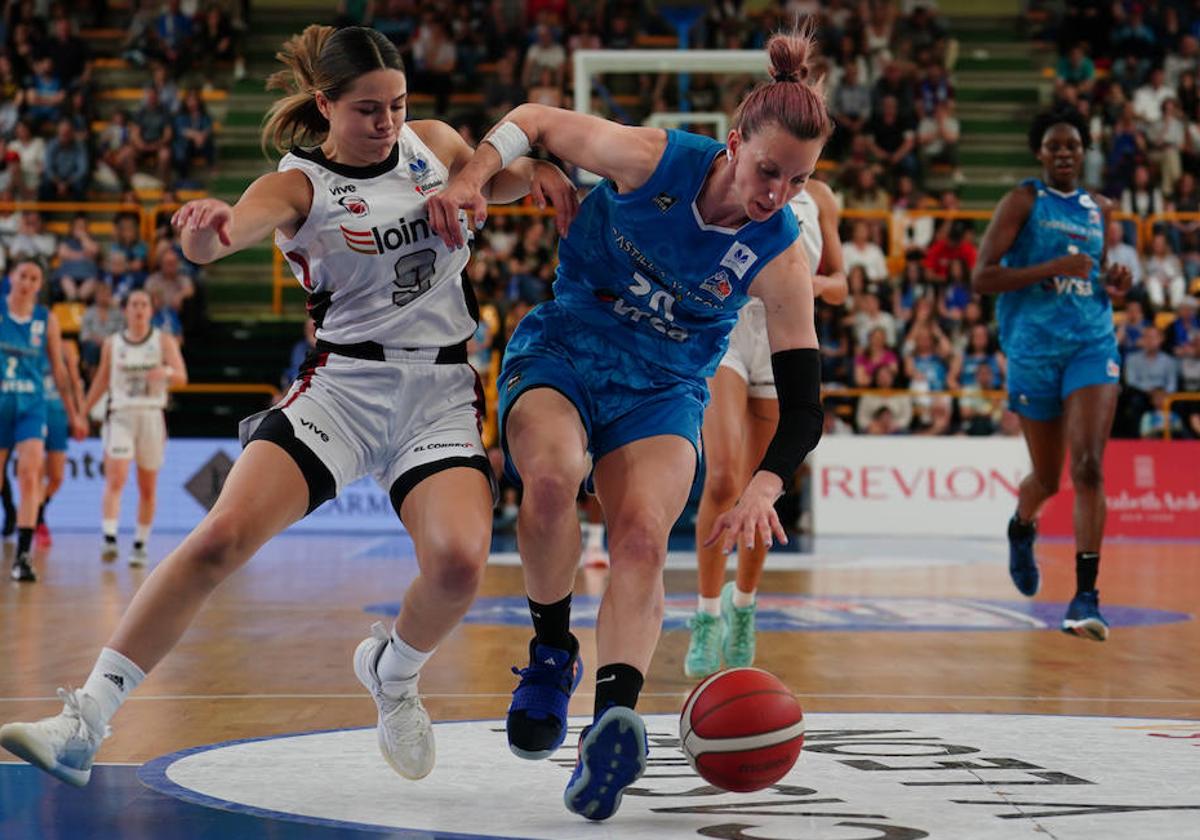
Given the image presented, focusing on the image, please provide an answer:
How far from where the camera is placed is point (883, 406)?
16406 mm

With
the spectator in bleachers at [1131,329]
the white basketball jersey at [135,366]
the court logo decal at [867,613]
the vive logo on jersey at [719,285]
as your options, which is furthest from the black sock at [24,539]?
the spectator in bleachers at [1131,329]

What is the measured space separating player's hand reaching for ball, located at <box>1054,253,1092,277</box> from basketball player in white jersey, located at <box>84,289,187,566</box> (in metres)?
7.49

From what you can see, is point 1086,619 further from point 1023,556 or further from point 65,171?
point 65,171

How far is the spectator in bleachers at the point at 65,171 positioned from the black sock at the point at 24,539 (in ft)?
32.5

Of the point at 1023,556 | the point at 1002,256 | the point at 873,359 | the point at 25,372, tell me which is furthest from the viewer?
the point at 873,359

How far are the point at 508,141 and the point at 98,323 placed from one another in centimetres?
1363

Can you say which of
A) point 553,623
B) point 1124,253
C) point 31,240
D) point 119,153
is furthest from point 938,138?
point 553,623

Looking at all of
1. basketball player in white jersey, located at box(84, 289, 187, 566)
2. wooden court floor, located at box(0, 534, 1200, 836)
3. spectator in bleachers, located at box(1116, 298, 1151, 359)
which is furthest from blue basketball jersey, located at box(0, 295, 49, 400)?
spectator in bleachers, located at box(1116, 298, 1151, 359)

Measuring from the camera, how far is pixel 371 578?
35.4 feet

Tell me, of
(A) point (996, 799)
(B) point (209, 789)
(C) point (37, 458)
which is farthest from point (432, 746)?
(C) point (37, 458)

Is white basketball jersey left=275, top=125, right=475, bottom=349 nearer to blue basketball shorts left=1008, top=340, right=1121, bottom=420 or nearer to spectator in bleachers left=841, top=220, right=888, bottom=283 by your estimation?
blue basketball shorts left=1008, top=340, right=1121, bottom=420

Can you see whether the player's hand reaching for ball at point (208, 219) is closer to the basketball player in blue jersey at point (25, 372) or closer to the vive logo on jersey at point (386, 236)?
the vive logo on jersey at point (386, 236)

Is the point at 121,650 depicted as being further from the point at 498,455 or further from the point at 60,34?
the point at 60,34

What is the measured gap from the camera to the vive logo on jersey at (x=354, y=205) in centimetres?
436
